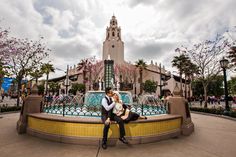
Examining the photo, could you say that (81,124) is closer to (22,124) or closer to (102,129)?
(102,129)

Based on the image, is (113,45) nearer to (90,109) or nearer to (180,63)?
(180,63)

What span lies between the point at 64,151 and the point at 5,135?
12.1 feet

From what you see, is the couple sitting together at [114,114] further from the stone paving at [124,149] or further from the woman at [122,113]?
the stone paving at [124,149]

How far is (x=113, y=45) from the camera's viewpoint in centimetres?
6250

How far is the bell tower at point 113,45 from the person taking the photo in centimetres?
6206

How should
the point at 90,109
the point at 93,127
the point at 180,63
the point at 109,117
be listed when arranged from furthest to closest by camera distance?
the point at 180,63, the point at 90,109, the point at 93,127, the point at 109,117

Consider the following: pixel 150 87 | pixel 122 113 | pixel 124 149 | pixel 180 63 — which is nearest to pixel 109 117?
pixel 122 113

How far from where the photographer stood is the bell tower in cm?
6206

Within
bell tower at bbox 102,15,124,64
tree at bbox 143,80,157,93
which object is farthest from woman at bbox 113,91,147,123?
bell tower at bbox 102,15,124,64

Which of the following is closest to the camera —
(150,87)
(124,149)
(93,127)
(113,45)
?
(124,149)

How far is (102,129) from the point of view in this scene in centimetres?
545

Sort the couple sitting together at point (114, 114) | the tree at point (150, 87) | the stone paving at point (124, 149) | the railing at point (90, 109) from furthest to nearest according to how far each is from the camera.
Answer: the tree at point (150, 87) < the railing at point (90, 109) < the couple sitting together at point (114, 114) < the stone paving at point (124, 149)

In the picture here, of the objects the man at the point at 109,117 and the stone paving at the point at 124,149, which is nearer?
the stone paving at the point at 124,149

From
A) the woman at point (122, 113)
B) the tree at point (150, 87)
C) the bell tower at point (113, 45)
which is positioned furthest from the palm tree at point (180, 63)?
the woman at point (122, 113)
